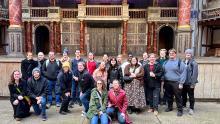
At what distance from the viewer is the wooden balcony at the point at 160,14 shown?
21.2 meters

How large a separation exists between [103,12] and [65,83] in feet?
46.5

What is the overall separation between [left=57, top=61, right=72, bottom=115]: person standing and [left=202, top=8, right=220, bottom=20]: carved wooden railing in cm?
1542

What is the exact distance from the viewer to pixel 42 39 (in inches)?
917

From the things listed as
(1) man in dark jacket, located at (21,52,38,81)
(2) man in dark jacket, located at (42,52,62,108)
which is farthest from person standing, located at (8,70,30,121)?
(2) man in dark jacket, located at (42,52,62,108)

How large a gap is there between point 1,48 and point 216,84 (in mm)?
18950

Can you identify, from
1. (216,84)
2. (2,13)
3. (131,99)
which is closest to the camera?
(131,99)

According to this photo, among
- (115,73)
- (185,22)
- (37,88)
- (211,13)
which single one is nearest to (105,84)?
Answer: (115,73)

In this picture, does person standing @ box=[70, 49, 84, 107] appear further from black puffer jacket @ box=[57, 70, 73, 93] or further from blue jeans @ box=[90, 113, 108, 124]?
blue jeans @ box=[90, 113, 108, 124]

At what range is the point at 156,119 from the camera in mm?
7125

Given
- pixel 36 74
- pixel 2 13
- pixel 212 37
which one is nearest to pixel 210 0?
pixel 212 37

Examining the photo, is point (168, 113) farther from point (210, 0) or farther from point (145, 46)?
point (210, 0)

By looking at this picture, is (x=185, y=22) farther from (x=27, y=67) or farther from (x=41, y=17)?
(x=27, y=67)

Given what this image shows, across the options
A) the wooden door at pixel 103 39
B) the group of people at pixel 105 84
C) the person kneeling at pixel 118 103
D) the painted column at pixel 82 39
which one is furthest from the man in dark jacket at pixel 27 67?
the wooden door at pixel 103 39

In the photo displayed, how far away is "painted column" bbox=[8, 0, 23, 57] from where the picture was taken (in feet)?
55.3
